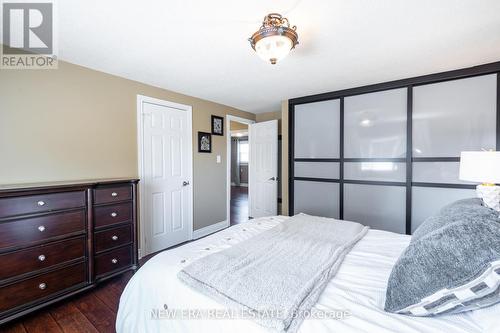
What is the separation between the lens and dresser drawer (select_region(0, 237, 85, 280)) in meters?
1.59

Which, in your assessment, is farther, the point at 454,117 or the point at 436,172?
the point at 436,172

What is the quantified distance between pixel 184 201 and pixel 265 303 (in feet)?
8.86

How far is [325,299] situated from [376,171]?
8.39 feet

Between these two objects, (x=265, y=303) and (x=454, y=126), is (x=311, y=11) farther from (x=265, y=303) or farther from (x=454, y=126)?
(x=454, y=126)

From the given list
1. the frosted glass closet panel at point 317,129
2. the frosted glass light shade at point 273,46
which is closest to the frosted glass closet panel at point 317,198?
the frosted glass closet panel at point 317,129

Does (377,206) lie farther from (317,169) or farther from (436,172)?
(317,169)

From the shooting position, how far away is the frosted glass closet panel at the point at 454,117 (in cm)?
243

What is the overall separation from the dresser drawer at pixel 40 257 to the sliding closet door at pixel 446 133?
370 cm

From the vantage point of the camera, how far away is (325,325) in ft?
2.70

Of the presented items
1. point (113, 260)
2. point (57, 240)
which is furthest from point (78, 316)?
point (57, 240)

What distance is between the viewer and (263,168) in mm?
4469

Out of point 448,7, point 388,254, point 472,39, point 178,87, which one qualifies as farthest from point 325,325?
point 178,87

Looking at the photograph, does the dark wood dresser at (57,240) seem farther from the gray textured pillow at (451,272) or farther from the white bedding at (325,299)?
the gray textured pillow at (451,272)

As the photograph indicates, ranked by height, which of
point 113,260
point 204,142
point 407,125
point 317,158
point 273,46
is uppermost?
point 273,46
